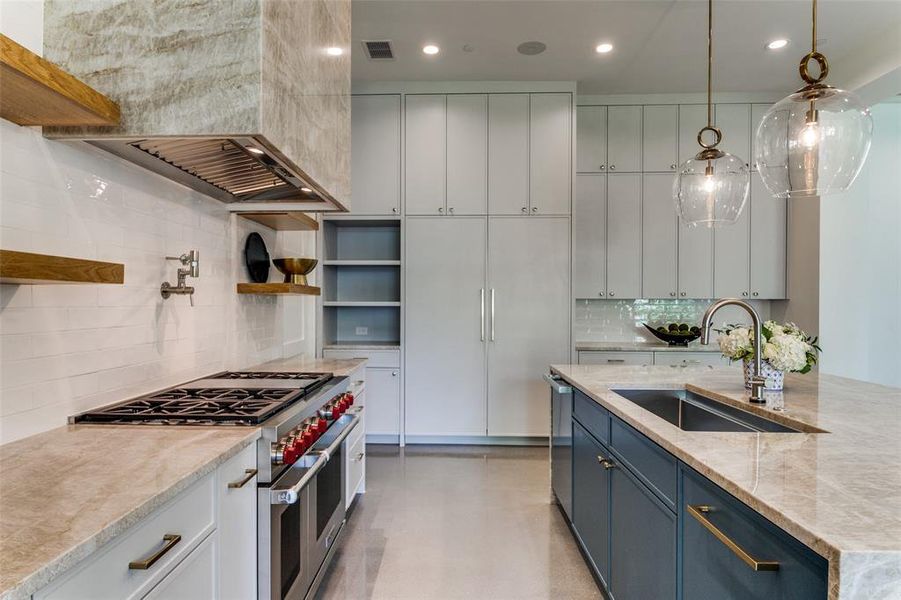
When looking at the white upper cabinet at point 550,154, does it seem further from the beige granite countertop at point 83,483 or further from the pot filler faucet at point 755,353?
the beige granite countertop at point 83,483

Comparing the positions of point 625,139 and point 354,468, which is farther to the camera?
point 625,139

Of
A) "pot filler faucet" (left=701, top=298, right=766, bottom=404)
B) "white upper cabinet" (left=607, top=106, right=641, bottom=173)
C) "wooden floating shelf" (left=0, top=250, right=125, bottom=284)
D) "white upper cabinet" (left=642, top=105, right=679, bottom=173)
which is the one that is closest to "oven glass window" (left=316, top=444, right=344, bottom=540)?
"wooden floating shelf" (left=0, top=250, right=125, bottom=284)

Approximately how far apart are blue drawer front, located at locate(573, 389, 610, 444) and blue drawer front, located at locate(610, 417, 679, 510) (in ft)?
0.26

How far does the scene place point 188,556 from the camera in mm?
1186

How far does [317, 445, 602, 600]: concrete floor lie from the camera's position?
7.54 feet

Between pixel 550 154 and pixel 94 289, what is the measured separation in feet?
12.0

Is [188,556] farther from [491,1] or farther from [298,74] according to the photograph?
[491,1]

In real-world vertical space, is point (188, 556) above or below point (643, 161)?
below

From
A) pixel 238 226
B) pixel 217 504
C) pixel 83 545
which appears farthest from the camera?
pixel 238 226

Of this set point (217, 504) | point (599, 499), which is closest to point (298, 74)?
point (217, 504)

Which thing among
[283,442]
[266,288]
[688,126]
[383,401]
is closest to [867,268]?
[688,126]

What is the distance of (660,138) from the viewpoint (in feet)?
15.8

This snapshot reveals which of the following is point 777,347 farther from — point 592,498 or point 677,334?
point 677,334

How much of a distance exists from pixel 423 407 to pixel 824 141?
11.3 ft
